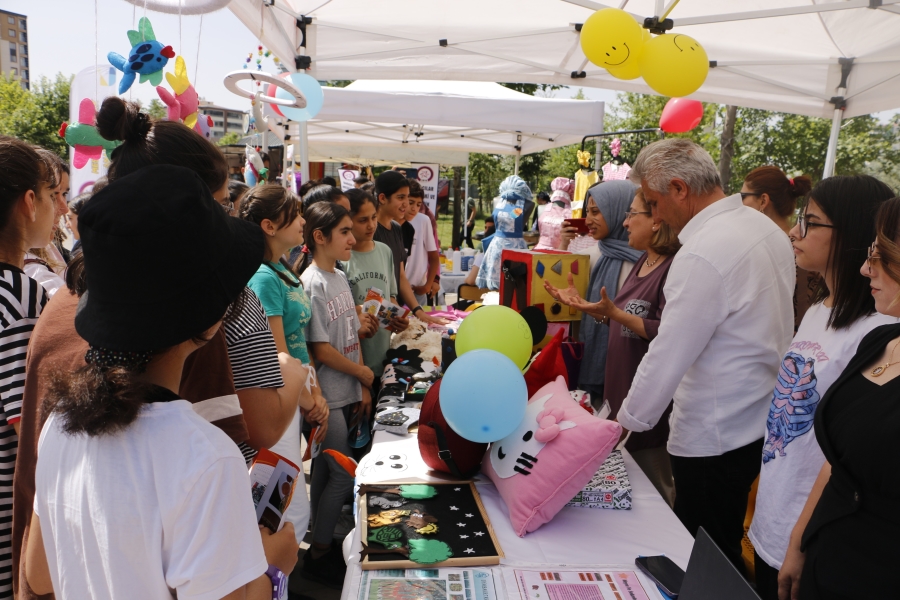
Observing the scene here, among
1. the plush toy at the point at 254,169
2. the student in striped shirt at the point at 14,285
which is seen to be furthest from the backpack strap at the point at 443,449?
the plush toy at the point at 254,169

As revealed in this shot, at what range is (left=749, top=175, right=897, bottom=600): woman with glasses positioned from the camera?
60.7 inches

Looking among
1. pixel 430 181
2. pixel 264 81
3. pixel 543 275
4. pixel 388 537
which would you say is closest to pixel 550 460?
pixel 388 537

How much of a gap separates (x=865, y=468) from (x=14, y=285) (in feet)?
6.10

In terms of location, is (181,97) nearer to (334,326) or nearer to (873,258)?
(334,326)

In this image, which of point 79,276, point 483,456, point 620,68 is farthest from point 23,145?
point 620,68

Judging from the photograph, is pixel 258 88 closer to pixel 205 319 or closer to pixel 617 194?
pixel 617 194

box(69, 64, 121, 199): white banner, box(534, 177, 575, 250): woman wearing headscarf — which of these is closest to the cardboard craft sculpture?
box(69, 64, 121, 199): white banner

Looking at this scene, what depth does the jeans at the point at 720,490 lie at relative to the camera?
189 cm

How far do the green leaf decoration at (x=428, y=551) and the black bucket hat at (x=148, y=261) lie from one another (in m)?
0.85

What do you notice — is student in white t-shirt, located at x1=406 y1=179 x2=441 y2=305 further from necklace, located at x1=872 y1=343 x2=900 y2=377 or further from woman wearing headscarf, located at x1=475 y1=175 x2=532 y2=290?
necklace, located at x1=872 y1=343 x2=900 y2=377

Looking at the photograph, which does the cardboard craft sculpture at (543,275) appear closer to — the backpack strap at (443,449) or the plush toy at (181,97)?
the backpack strap at (443,449)

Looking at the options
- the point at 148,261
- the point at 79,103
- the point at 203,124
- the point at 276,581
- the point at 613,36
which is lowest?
the point at 276,581

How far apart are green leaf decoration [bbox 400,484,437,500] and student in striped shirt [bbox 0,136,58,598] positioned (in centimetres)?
93

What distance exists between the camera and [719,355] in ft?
6.11
